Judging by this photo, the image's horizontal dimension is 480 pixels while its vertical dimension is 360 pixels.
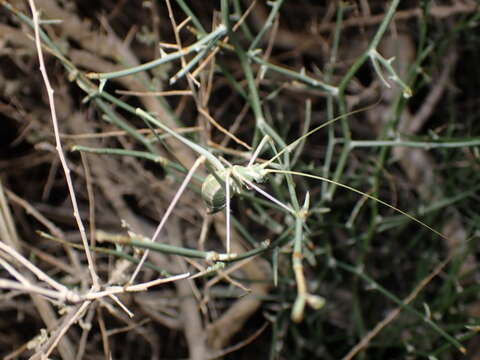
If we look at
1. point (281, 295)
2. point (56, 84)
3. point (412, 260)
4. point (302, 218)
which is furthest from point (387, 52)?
point (302, 218)

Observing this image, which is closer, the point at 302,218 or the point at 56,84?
the point at 302,218

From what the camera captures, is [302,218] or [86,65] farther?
[86,65]

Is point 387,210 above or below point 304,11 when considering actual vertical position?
below

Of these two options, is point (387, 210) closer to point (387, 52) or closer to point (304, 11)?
point (387, 52)

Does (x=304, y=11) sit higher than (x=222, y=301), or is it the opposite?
(x=304, y=11)

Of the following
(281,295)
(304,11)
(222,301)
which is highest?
(304,11)

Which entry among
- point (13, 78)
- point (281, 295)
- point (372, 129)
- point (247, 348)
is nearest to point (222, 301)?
point (247, 348)

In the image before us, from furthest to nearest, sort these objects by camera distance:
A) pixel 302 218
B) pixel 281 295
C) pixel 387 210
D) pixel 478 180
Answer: pixel 387 210, pixel 478 180, pixel 281 295, pixel 302 218

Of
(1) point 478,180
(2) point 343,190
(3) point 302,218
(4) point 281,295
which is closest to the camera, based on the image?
(3) point 302,218

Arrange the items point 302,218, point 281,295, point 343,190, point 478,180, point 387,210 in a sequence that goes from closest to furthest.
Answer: point 302,218, point 281,295, point 478,180, point 343,190, point 387,210

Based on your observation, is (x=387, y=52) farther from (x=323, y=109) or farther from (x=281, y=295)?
(x=281, y=295)
